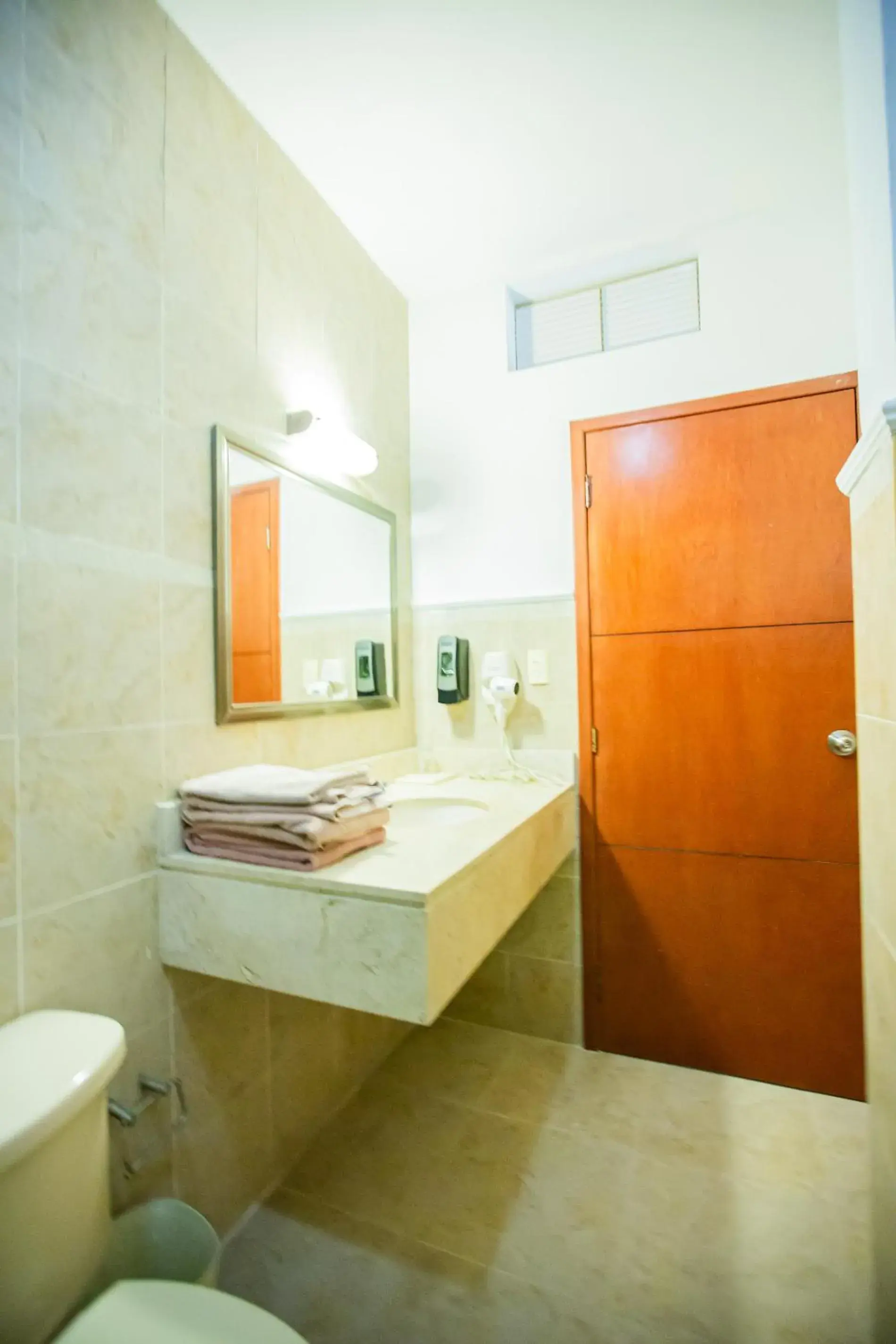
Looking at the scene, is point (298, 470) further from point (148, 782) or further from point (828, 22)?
point (828, 22)

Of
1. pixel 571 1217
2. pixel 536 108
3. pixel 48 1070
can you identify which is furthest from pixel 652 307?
pixel 571 1217

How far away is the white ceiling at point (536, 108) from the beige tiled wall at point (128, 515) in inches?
6.6

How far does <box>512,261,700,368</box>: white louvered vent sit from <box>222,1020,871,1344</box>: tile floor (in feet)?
7.56

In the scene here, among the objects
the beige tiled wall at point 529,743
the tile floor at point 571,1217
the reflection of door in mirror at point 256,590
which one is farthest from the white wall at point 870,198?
the tile floor at point 571,1217

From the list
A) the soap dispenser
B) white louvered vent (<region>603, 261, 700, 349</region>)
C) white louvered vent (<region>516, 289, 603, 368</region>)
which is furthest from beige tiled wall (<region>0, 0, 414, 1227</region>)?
white louvered vent (<region>603, 261, 700, 349</region>)

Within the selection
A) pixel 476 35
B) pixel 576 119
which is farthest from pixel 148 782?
pixel 576 119

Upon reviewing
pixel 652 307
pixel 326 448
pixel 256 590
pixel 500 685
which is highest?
pixel 652 307

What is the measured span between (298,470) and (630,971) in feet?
5.97

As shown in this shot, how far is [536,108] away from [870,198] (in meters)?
0.95

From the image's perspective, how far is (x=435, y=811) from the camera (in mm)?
1619

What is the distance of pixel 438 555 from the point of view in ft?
6.97

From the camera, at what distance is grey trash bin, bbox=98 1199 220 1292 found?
0.96 metres

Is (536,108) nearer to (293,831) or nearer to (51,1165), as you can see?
(293,831)

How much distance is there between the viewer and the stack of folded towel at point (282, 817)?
1.04m
